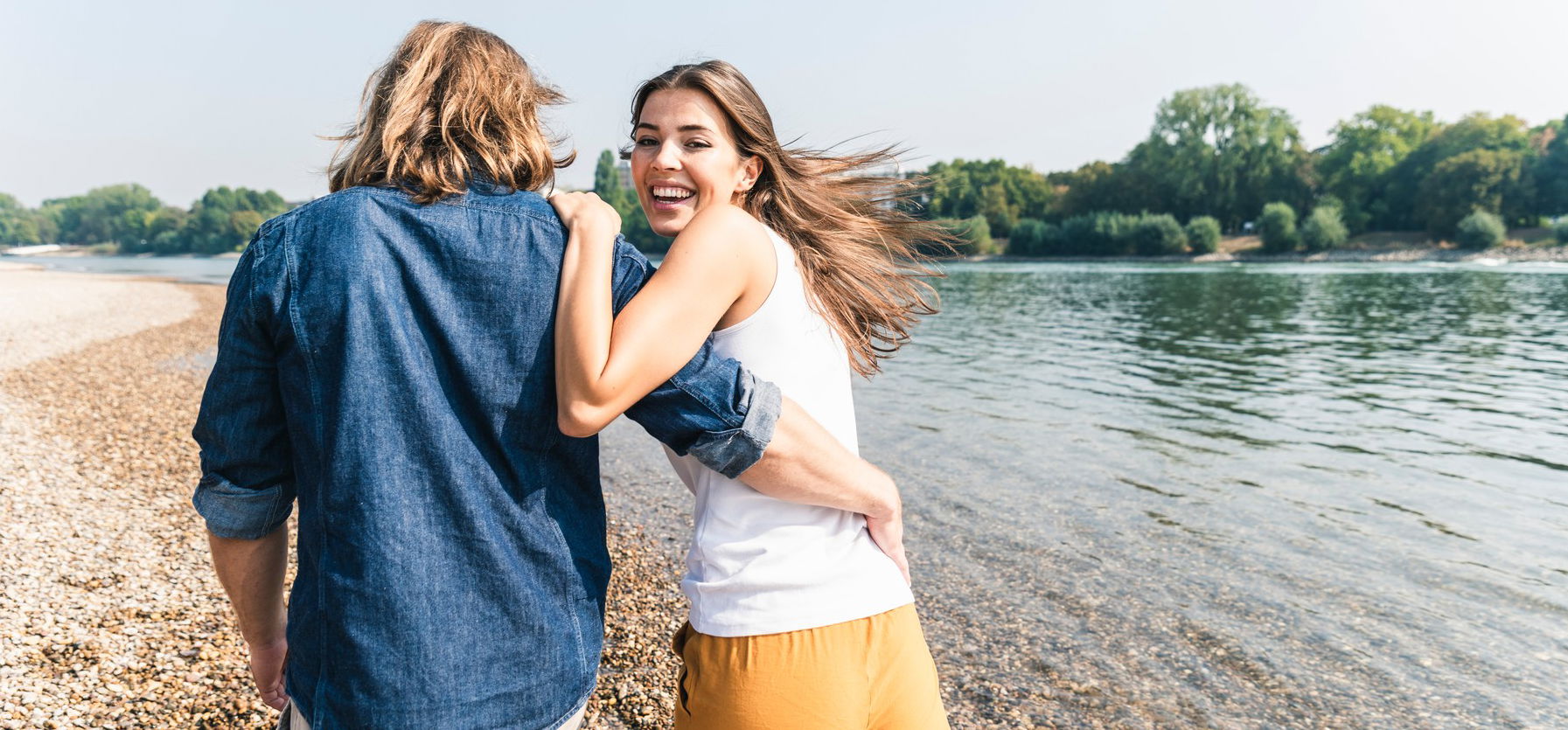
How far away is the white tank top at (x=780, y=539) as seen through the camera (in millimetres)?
1797

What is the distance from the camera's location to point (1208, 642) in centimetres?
641

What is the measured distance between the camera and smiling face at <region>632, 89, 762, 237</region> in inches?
88.7

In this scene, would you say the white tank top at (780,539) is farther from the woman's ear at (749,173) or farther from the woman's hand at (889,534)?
the woman's ear at (749,173)

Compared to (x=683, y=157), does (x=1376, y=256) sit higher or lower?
lower

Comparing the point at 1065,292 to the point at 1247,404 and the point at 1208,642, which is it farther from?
the point at 1208,642

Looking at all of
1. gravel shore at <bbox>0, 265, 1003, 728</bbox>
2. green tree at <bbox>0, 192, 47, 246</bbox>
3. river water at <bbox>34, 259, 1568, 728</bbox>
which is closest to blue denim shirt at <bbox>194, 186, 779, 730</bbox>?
gravel shore at <bbox>0, 265, 1003, 728</bbox>

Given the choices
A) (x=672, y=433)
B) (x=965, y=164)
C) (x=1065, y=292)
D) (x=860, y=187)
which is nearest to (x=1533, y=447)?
(x=860, y=187)

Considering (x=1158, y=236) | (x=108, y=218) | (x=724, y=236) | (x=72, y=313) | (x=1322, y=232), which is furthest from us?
(x=108, y=218)

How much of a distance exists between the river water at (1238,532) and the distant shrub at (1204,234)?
2252 inches

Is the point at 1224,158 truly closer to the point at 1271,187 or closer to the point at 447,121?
the point at 1271,187

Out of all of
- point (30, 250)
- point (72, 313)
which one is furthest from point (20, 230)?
point (72, 313)

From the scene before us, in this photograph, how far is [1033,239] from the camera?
89.3m

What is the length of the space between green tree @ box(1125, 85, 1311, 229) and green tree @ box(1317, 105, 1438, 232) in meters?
2.76

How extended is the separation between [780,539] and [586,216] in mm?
717
